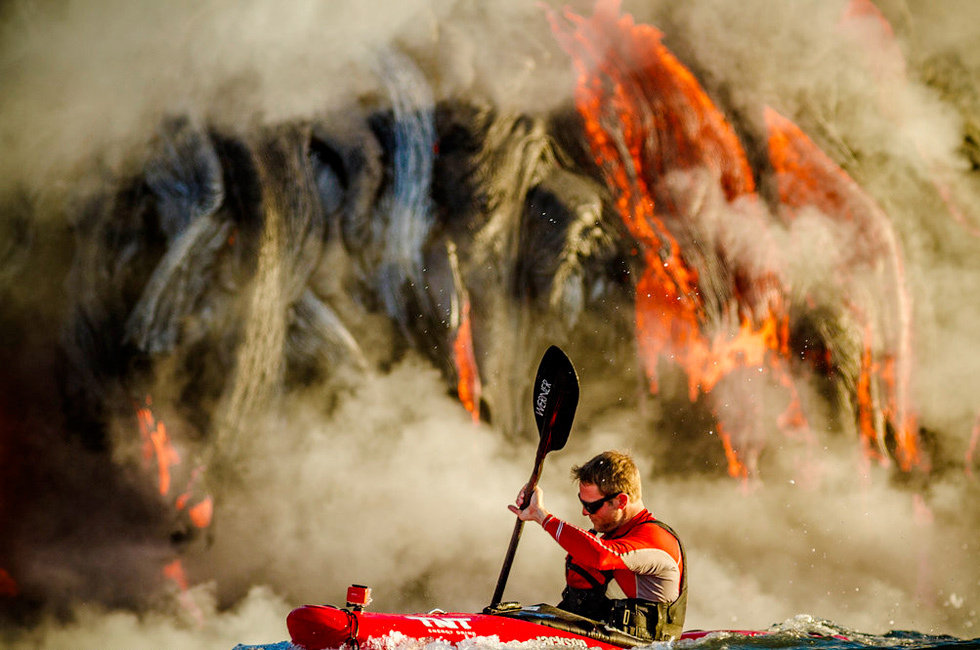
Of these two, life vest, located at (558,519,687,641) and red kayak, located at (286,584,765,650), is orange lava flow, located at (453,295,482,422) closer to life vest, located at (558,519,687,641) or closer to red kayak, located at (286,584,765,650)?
life vest, located at (558,519,687,641)

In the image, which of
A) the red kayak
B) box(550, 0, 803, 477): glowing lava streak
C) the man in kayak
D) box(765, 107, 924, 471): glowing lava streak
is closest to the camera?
the red kayak

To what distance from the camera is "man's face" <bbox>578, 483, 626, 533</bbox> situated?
4449 millimetres

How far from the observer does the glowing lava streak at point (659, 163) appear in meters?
8.41

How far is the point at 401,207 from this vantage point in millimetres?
7953

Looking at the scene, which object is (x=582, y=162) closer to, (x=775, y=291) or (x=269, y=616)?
(x=775, y=291)

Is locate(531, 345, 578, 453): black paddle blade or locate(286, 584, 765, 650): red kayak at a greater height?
locate(531, 345, 578, 453): black paddle blade

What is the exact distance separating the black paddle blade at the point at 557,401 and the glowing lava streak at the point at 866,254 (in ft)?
14.3

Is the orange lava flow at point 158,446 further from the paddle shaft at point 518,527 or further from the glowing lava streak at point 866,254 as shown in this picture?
the glowing lava streak at point 866,254

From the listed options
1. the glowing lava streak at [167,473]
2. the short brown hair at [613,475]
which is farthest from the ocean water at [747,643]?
the glowing lava streak at [167,473]

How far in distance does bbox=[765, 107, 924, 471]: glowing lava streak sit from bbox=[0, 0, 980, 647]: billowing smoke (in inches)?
1.5

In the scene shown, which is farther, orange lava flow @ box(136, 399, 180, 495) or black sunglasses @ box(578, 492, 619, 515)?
orange lava flow @ box(136, 399, 180, 495)

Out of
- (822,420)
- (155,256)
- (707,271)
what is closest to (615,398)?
(707,271)

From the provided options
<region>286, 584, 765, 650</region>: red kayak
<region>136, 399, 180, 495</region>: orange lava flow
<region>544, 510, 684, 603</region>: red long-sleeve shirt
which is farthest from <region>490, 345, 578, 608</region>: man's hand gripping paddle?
<region>136, 399, 180, 495</region>: orange lava flow

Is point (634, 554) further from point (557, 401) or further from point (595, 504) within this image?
point (557, 401)
